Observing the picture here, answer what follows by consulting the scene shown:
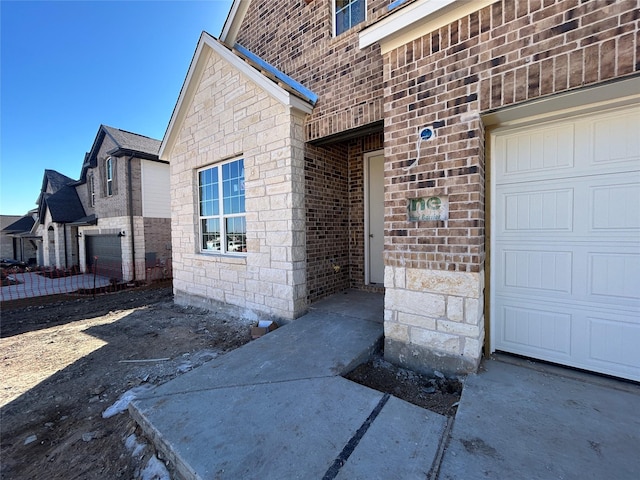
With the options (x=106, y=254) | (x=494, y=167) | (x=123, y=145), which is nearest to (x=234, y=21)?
(x=494, y=167)

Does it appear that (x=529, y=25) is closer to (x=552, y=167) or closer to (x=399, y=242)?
(x=552, y=167)

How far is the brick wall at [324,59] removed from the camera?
12.6 feet

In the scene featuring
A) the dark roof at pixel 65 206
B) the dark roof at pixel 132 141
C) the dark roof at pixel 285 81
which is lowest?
the dark roof at pixel 65 206

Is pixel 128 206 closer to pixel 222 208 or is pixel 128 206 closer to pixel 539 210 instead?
pixel 222 208

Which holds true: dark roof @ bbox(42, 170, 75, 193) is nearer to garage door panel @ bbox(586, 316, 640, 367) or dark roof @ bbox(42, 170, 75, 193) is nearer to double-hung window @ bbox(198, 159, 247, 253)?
double-hung window @ bbox(198, 159, 247, 253)

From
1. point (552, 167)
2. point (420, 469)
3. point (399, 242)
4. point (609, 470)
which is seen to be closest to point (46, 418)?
point (420, 469)

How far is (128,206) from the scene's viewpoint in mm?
11562

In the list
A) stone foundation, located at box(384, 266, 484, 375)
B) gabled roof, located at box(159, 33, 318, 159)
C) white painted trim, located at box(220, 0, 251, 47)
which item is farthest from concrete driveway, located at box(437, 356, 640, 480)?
white painted trim, located at box(220, 0, 251, 47)

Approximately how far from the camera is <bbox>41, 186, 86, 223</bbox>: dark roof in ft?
48.3

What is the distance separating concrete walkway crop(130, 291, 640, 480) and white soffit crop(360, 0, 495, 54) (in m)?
3.55

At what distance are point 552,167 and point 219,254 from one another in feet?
18.7

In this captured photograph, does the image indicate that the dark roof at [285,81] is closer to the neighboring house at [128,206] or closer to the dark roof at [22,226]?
the neighboring house at [128,206]

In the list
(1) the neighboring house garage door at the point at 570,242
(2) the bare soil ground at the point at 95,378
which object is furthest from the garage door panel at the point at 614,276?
(2) the bare soil ground at the point at 95,378

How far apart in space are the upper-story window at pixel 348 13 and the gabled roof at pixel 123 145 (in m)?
10.8
